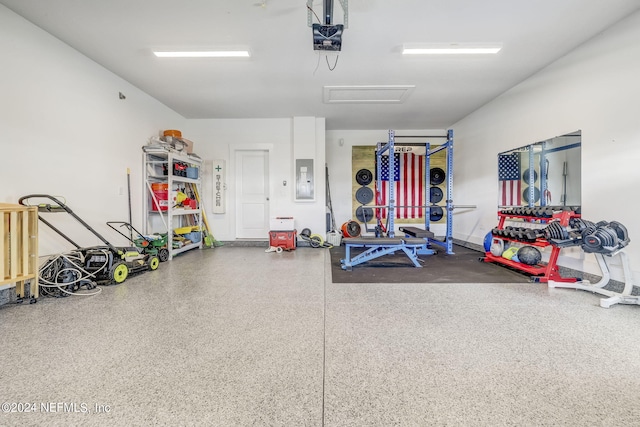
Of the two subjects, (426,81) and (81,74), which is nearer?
(81,74)

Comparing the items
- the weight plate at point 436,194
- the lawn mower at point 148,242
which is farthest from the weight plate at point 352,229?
the lawn mower at point 148,242

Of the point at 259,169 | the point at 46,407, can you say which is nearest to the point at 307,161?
the point at 259,169

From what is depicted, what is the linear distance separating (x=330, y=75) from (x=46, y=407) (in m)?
4.46

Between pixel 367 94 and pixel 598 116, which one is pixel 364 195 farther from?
pixel 598 116

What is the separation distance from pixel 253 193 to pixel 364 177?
2996 millimetres

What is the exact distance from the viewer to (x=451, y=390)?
1340mm

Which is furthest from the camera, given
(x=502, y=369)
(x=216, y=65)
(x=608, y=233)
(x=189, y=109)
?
(x=189, y=109)

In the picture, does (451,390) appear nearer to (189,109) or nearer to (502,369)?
(502,369)

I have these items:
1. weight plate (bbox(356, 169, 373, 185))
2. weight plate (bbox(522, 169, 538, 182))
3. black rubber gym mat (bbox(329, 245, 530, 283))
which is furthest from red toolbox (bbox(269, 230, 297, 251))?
weight plate (bbox(522, 169, 538, 182))

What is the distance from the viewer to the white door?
6254 millimetres

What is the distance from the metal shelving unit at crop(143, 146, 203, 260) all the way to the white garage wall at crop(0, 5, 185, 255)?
9.0 inches

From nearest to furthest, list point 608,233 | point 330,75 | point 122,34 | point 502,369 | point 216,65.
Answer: point 502,369 → point 608,233 → point 122,34 → point 216,65 → point 330,75

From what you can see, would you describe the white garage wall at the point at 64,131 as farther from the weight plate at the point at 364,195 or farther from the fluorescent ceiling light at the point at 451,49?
the weight plate at the point at 364,195

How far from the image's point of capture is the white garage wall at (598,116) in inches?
107
